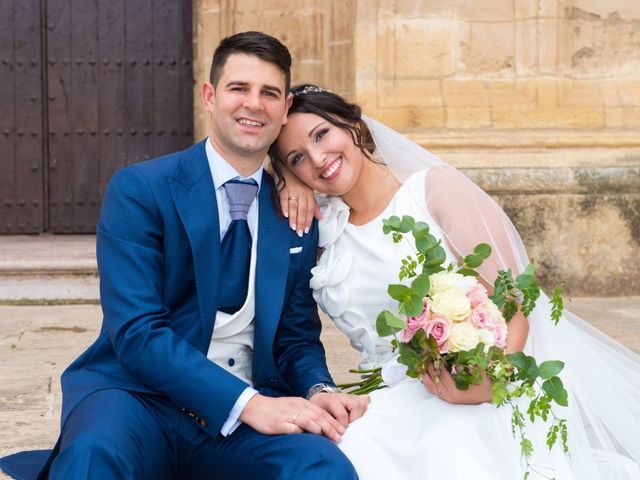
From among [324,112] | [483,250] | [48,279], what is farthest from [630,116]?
[483,250]

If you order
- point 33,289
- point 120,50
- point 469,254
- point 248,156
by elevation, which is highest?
point 120,50

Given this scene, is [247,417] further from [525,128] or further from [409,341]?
[525,128]

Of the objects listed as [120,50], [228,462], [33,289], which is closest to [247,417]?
[228,462]

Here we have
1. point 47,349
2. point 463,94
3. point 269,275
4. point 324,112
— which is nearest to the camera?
point 269,275

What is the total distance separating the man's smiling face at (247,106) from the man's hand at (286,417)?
0.71 metres

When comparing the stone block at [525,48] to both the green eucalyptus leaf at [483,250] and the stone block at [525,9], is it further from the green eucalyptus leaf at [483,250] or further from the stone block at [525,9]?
the green eucalyptus leaf at [483,250]

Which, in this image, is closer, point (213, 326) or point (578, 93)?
point (213, 326)

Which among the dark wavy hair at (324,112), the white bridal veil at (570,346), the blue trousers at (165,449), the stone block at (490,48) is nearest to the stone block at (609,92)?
the stone block at (490,48)

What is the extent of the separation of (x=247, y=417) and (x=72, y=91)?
5.54 meters

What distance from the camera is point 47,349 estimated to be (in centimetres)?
519

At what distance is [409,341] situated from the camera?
8.82ft

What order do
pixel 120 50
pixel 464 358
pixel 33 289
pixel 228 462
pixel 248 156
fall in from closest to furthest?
pixel 464 358, pixel 228 462, pixel 248 156, pixel 33 289, pixel 120 50

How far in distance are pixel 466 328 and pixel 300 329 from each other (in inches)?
28.2

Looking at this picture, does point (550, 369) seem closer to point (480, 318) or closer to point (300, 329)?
point (480, 318)
